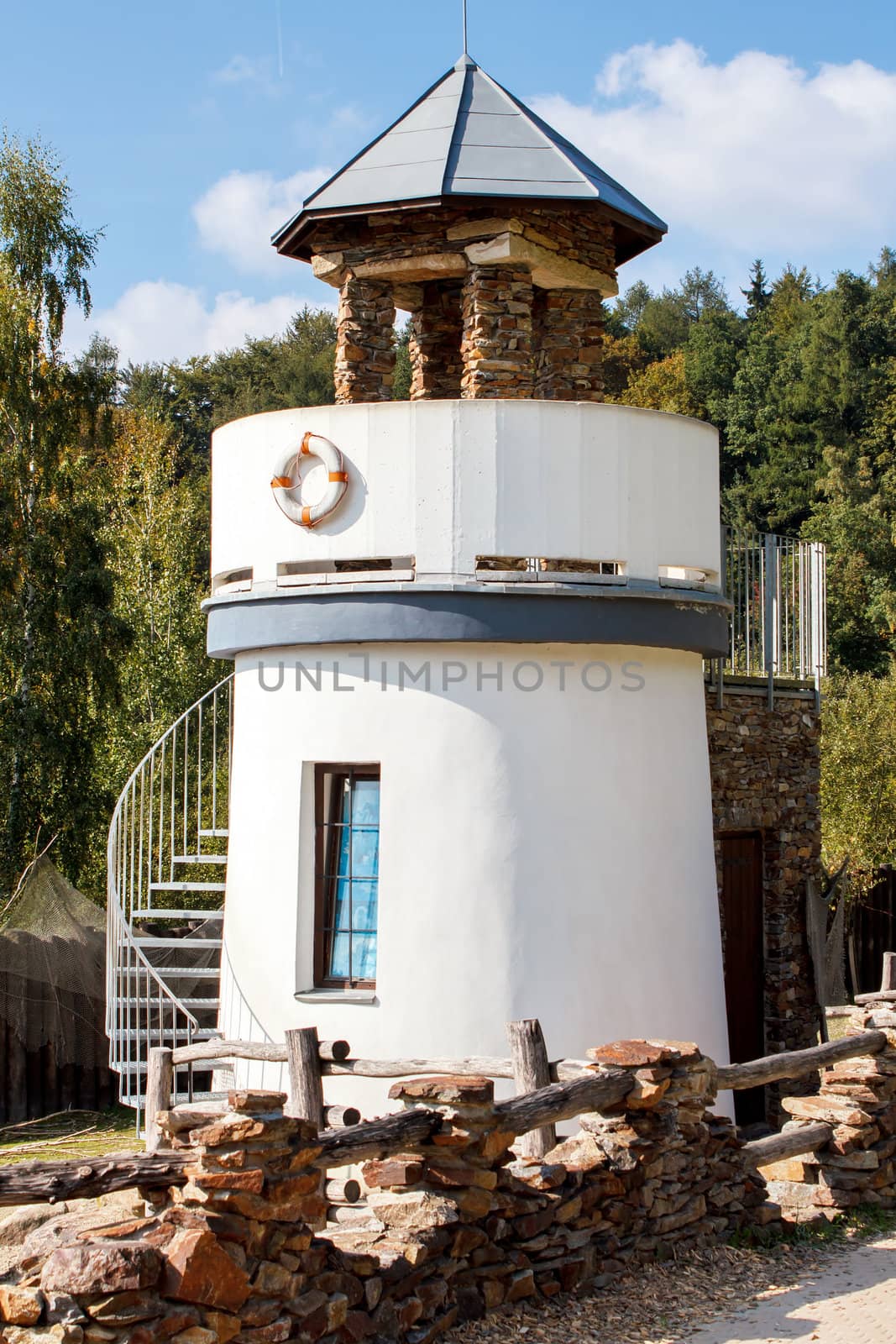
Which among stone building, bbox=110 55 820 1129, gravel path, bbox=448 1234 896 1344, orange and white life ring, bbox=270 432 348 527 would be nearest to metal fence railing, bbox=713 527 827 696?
stone building, bbox=110 55 820 1129

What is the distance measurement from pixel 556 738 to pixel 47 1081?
7.70 meters

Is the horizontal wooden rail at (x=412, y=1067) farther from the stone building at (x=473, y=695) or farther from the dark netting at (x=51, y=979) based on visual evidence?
the dark netting at (x=51, y=979)

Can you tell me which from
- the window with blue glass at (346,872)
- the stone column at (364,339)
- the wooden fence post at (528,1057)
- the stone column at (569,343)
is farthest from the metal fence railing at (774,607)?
the wooden fence post at (528,1057)

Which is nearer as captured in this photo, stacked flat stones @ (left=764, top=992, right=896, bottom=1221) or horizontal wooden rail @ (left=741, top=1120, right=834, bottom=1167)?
horizontal wooden rail @ (left=741, top=1120, right=834, bottom=1167)

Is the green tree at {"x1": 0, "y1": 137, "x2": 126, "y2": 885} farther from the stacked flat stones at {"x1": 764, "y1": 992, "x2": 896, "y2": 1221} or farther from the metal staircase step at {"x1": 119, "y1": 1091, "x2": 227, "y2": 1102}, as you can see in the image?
the stacked flat stones at {"x1": 764, "y1": 992, "x2": 896, "y2": 1221}

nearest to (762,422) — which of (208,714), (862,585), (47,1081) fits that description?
(862,585)

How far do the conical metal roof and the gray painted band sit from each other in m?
3.35

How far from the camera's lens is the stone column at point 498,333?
11844mm

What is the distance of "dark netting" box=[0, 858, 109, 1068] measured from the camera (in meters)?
15.0

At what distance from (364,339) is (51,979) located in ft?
23.6

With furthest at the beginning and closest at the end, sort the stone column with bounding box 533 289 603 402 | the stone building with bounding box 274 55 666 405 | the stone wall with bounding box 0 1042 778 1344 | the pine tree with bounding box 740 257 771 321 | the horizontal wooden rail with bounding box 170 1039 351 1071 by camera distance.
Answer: the pine tree with bounding box 740 257 771 321, the stone column with bounding box 533 289 603 402, the stone building with bounding box 274 55 666 405, the horizontal wooden rail with bounding box 170 1039 351 1071, the stone wall with bounding box 0 1042 778 1344

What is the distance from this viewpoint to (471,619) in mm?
10234

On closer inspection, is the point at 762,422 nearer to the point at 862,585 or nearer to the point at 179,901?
the point at 862,585

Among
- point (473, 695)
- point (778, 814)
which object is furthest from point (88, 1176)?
point (778, 814)
